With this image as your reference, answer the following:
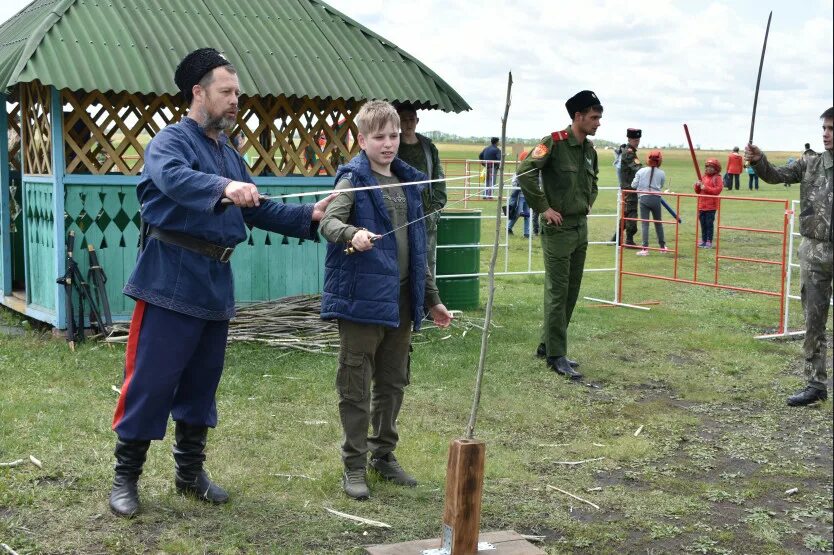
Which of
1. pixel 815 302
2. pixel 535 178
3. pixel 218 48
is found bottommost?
pixel 815 302

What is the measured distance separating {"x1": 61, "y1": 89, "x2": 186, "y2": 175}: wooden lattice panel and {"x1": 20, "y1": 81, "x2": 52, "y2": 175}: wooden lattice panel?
0.21 m

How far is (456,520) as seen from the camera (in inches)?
136

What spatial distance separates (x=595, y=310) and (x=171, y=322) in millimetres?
7184

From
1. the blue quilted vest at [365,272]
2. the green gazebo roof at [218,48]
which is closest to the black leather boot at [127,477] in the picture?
the blue quilted vest at [365,272]

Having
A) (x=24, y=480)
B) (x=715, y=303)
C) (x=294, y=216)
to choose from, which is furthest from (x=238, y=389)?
(x=715, y=303)

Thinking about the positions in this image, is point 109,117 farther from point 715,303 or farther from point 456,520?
point 715,303

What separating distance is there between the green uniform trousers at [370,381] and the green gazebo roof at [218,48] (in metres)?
4.13

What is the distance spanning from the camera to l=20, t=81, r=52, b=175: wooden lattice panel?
8.12 meters

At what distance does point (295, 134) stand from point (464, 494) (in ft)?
20.1

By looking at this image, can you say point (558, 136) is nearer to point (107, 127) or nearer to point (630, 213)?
point (107, 127)

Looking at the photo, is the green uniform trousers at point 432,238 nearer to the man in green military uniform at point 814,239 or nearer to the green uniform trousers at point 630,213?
the man in green military uniform at point 814,239

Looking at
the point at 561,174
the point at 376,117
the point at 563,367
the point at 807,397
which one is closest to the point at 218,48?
the point at 561,174

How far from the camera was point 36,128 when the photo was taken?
8328 millimetres

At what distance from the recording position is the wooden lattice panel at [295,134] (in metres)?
8.71
